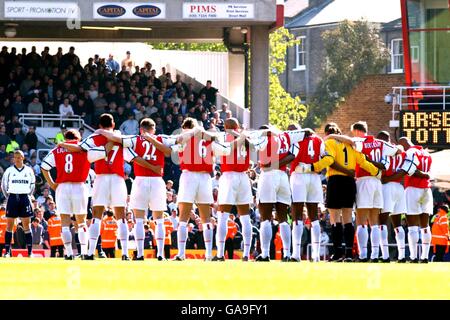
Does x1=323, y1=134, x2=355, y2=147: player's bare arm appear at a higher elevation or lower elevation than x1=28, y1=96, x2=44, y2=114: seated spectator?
lower

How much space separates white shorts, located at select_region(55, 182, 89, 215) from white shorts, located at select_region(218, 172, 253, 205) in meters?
2.36

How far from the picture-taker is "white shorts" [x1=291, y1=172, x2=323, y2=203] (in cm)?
2284

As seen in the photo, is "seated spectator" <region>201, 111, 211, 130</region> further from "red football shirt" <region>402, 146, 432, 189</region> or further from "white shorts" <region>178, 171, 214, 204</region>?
"white shorts" <region>178, 171, 214, 204</region>

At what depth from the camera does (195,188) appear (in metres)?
22.8

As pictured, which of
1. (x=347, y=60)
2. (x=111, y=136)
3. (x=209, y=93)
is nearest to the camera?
(x=111, y=136)

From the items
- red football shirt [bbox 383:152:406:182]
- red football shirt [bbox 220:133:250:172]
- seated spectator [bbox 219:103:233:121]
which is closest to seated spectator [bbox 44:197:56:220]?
seated spectator [bbox 219:103:233:121]

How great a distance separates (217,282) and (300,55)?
67494 mm

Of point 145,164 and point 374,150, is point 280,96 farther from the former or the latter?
point 145,164

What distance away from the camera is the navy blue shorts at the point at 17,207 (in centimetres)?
2714

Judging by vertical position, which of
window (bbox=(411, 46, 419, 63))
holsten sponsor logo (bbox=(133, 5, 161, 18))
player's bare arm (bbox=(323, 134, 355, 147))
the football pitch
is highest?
holsten sponsor logo (bbox=(133, 5, 161, 18))

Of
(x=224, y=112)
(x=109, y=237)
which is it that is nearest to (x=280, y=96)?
(x=224, y=112)

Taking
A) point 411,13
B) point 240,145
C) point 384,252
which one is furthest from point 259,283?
point 411,13

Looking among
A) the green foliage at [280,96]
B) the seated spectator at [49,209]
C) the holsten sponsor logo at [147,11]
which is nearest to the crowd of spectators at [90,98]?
the holsten sponsor logo at [147,11]
